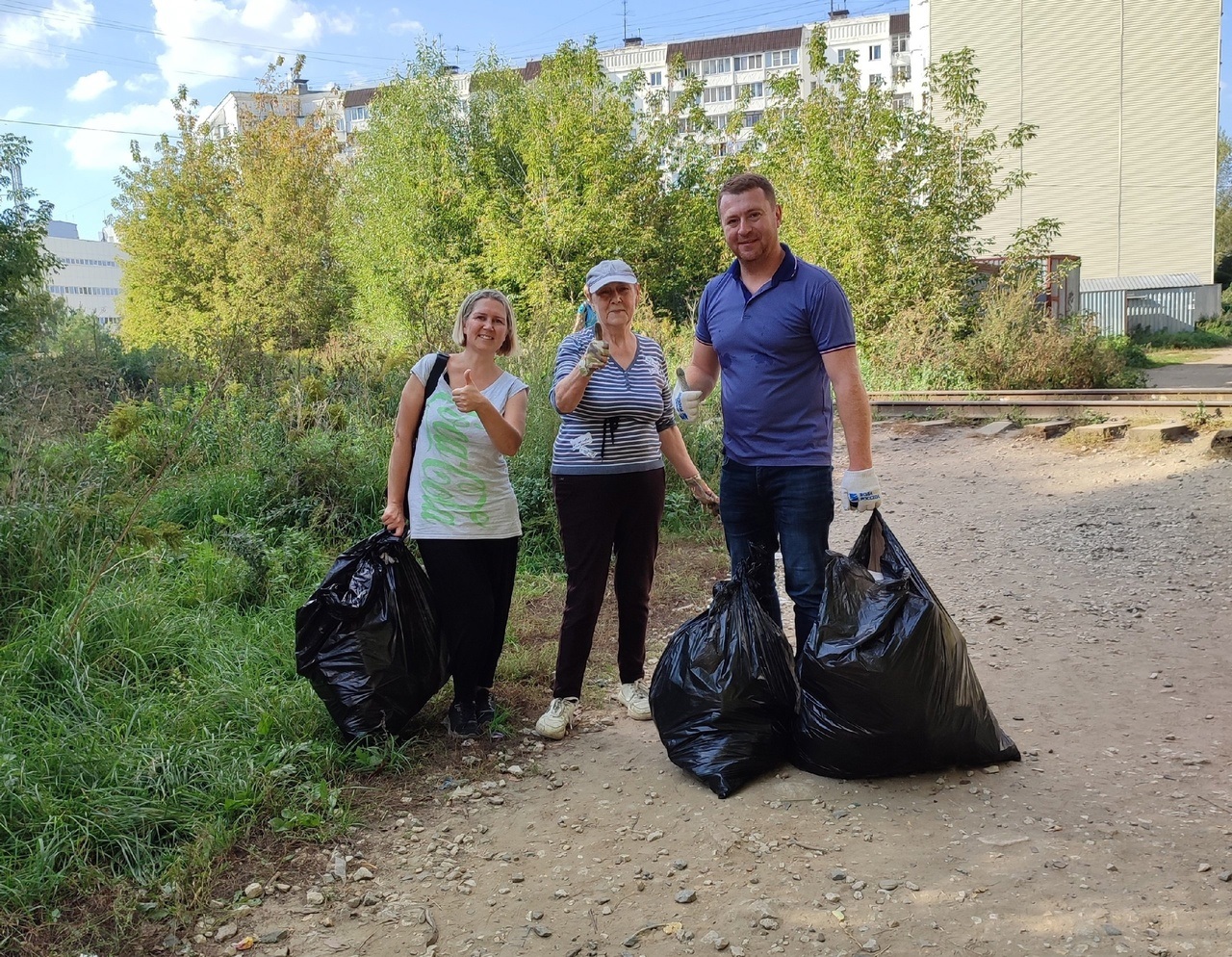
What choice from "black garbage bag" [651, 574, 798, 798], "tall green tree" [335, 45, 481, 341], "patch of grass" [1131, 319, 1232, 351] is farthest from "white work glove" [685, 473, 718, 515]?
"patch of grass" [1131, 319, 1232, 351]

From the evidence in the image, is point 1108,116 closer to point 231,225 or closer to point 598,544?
point 231,225

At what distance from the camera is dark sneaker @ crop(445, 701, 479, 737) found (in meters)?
3.90

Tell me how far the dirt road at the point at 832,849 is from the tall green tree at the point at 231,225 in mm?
24267

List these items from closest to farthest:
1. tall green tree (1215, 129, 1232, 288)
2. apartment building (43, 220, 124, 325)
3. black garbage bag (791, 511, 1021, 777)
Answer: black garbage bag (791, 511, 1021, 777) → tall green tree (1215, 129, 1232, 288) → apartment building (43, 220, 124, 325)

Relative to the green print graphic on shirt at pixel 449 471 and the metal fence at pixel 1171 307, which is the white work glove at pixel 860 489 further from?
the metal fence at pixel 1171 307

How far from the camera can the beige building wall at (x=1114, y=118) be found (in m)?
35.3

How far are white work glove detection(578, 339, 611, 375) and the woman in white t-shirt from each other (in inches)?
14.7

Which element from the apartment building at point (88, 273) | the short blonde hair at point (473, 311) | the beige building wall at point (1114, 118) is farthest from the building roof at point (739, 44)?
the short blonde hair at point (473, 311)

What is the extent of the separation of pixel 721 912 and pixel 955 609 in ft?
11.1

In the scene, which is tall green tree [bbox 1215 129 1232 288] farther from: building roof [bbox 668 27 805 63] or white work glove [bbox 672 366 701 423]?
white work glove [bbox 672 366 701 423]

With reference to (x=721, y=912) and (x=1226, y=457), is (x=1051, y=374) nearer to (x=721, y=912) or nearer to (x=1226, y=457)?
(x=1226, y=457)

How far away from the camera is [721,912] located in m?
2.63

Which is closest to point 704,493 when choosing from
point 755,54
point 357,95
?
point 755,54

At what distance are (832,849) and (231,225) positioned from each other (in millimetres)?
29423
